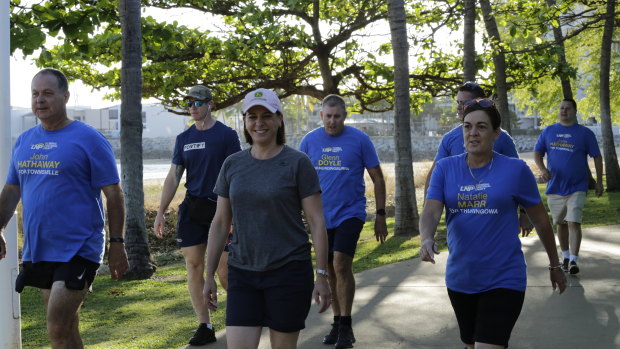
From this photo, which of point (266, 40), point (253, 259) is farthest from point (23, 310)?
point (266, 40)

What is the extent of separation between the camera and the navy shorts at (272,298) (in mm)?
4586

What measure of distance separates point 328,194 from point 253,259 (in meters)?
2.68

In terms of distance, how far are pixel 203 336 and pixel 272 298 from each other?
2.60m

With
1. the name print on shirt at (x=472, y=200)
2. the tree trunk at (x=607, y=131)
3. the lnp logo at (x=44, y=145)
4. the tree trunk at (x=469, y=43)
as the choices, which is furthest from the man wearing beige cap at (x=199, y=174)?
the tree trunk at (x=607, y=131)

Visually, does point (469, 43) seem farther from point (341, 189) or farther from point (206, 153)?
point (206, 153)

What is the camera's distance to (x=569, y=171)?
1004 cm

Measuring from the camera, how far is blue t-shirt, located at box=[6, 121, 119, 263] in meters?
5.21

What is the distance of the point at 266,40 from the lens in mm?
17578

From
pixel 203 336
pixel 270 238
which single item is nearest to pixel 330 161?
pixel 203 336

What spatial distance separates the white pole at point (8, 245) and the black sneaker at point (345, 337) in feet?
7.88

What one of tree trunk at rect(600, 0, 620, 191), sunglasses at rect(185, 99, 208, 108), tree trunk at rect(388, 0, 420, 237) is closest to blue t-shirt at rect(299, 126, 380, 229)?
sunglasses at rect(185, 99, 208, 108)

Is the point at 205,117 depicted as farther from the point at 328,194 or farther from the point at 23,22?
the point at 23,22

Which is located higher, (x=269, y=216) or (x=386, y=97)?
(x=386, y=97)

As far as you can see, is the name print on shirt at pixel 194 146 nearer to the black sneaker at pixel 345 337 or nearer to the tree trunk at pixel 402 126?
the black sneaker at pixel 345 337
